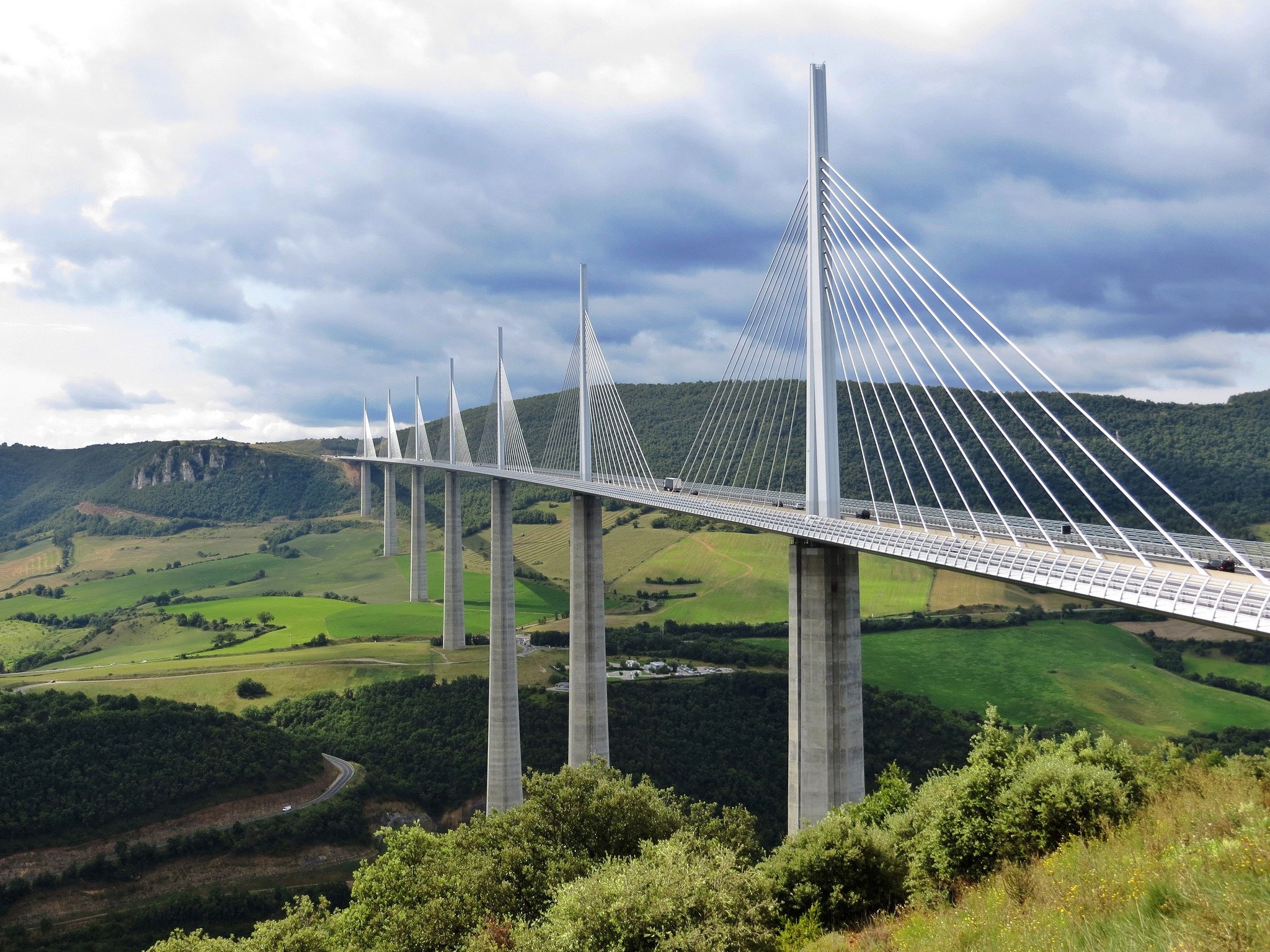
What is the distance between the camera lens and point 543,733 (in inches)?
1928

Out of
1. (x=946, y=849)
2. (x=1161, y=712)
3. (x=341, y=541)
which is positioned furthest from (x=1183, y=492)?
(x=341, y=541)

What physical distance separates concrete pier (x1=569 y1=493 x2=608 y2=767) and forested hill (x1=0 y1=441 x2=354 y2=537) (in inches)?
5060

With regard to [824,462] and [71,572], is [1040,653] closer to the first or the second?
[824,462]

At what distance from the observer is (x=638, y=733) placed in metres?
48.9

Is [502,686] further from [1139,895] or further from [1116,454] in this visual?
[1116,454]

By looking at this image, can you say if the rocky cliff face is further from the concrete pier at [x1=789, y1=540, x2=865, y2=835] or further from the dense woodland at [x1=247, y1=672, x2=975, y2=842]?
the concrete pier at [x1=789, y1=540, x2=865, y2=835]

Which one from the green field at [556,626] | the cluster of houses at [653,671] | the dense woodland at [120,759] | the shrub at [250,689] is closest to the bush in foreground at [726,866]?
the dense woodland at [120,759]

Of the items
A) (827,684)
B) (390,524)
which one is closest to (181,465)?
(390,524)

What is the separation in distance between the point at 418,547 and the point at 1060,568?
257 ft

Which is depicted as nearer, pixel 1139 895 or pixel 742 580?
pixel 1139 895

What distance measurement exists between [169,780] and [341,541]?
88398 millimetres

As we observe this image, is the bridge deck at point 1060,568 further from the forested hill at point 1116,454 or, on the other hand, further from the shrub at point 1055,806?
the forested hill at point 1116,454

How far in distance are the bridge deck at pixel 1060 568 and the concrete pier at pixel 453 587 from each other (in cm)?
4455

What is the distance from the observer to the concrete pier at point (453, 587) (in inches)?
2506
